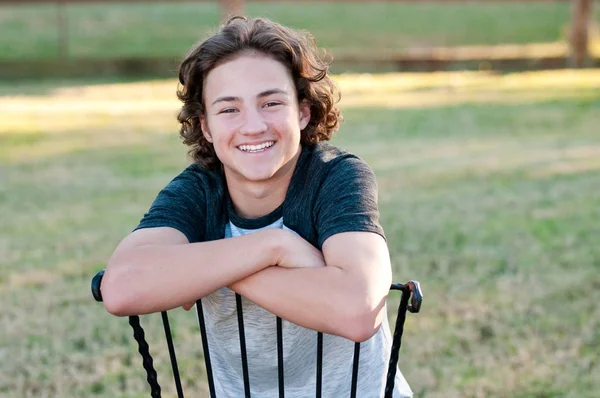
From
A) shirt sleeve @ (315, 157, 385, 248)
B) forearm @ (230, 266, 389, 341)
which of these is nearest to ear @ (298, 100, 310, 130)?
shirt sleeve @ (315, 157, 385, 248)

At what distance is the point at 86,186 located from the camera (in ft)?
26.1

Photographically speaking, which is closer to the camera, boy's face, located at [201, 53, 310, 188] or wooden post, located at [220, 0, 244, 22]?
boy's face, located at [201, 53, 310, 188]

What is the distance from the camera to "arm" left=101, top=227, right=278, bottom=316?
2170 mm

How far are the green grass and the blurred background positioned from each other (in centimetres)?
234

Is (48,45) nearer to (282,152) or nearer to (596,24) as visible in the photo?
(596,24)

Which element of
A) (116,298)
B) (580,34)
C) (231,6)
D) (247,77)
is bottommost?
(580,34)

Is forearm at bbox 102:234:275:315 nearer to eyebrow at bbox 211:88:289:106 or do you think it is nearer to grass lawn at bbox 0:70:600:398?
eyebrow at bbox 211:88:289:106

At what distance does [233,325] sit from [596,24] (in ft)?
72.7

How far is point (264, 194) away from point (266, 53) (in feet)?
1.29

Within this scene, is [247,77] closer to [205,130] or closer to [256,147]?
[256,147]

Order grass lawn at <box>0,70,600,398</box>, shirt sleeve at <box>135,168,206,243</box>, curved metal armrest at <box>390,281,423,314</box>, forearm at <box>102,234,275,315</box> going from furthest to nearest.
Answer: grass lawn at <box>0,70,600,398</box>, shirt sleeve at <box>135,168,206,243</box>, forearm at <box>102,234,275,315</box>, curved metal armrest at <box>390,281,423,314</box>

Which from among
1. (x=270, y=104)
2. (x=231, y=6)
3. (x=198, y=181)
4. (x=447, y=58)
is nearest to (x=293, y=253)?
(x=270, y=104)

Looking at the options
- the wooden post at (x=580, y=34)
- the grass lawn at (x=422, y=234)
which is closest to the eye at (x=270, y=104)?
the grass lawn at (x=422, y=234)

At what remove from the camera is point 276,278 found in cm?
217
